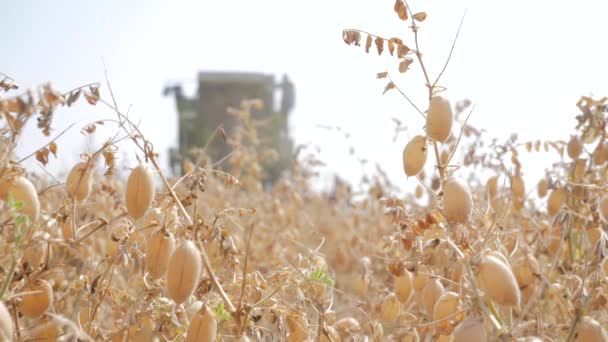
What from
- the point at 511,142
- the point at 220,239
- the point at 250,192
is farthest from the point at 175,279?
the point at 250,192

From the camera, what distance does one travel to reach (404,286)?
152cm

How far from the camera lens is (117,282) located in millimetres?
2484

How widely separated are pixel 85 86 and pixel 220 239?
36 cm

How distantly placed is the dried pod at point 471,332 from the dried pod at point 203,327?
38cm

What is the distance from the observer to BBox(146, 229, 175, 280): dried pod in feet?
3.59

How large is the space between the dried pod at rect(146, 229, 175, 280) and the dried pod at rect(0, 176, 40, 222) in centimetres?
19

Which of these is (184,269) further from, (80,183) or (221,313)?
(80,183)

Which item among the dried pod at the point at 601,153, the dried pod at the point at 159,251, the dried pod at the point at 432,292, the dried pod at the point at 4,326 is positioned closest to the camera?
the dried pod at the point at 4,326

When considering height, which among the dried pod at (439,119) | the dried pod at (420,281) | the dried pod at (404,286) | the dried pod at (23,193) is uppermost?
the dried pod at (439,119)

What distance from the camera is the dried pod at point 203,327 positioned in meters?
1.00

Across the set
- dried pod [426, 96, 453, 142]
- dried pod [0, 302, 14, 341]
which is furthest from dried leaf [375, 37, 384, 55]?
dried pod [0, 302, 14, 341]

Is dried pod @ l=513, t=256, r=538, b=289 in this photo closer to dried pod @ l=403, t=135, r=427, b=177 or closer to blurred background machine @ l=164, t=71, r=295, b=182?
dried pod @ l=403, t=135, r=427, b=177

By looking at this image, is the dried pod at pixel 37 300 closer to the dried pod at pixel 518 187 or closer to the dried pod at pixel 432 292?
the dried pod at pixel 432 292

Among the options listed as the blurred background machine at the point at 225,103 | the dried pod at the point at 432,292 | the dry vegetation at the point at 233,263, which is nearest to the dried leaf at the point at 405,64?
the dry vegetation at the point at 233,263
